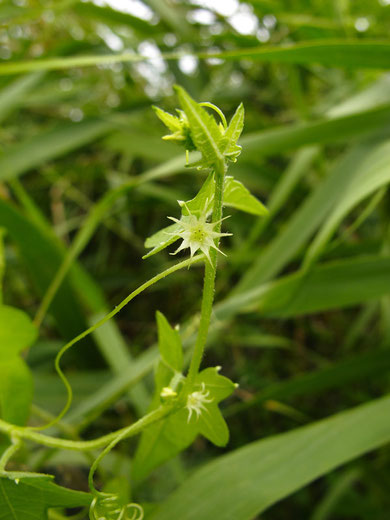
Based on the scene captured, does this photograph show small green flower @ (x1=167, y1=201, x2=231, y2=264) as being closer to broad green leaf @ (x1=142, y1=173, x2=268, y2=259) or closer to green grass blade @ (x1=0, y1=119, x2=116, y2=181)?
broad green leaf @ (x1=142, y1=173, x2=268, y2=259)

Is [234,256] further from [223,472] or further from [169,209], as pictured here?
[223,472]

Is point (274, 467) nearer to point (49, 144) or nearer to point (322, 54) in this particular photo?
point (322, 54)

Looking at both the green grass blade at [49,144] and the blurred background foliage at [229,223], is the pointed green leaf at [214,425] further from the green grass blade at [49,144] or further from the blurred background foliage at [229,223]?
the green grass blade at [49,144]

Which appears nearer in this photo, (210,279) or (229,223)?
(210,279)

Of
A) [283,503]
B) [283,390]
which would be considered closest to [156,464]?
[283,390]

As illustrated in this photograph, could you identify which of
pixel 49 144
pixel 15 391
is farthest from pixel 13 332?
pixel 49 144

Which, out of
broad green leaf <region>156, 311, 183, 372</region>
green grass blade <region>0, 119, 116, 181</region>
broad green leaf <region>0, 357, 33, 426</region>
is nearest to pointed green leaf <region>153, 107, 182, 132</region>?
broad green leaf <region>156, 311, 183, 372</region>
